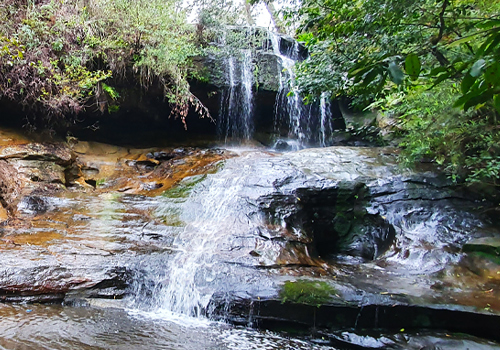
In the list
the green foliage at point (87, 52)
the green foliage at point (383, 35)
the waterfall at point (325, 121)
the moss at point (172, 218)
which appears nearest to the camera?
the green foliage at point (383, 35)

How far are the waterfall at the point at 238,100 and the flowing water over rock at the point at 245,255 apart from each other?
3409 mm

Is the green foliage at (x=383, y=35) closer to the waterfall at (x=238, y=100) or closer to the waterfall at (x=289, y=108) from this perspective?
the waterfall at (x=238, y=100)

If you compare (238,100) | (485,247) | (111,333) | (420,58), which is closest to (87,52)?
(238,100)

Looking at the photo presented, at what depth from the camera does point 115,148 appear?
9.13 metres

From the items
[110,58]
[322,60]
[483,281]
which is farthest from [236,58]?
[483,281]

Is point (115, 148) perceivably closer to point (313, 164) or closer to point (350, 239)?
point (313, 164)

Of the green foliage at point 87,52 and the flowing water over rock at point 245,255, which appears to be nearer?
the flowing water over rock at point 245,255

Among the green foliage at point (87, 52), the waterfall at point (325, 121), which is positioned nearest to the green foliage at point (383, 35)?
the green foliage at point (87, 52)

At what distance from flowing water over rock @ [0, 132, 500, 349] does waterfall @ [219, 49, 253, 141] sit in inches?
134

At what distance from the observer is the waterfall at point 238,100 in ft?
32.8

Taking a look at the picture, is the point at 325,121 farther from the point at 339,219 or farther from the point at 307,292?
the point at 307,292

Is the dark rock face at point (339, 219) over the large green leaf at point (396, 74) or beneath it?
beneath

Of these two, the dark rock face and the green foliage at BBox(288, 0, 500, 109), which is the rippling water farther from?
the green foliage at BBox(288, 0, 500, 109)

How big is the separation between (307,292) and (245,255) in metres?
1.17
